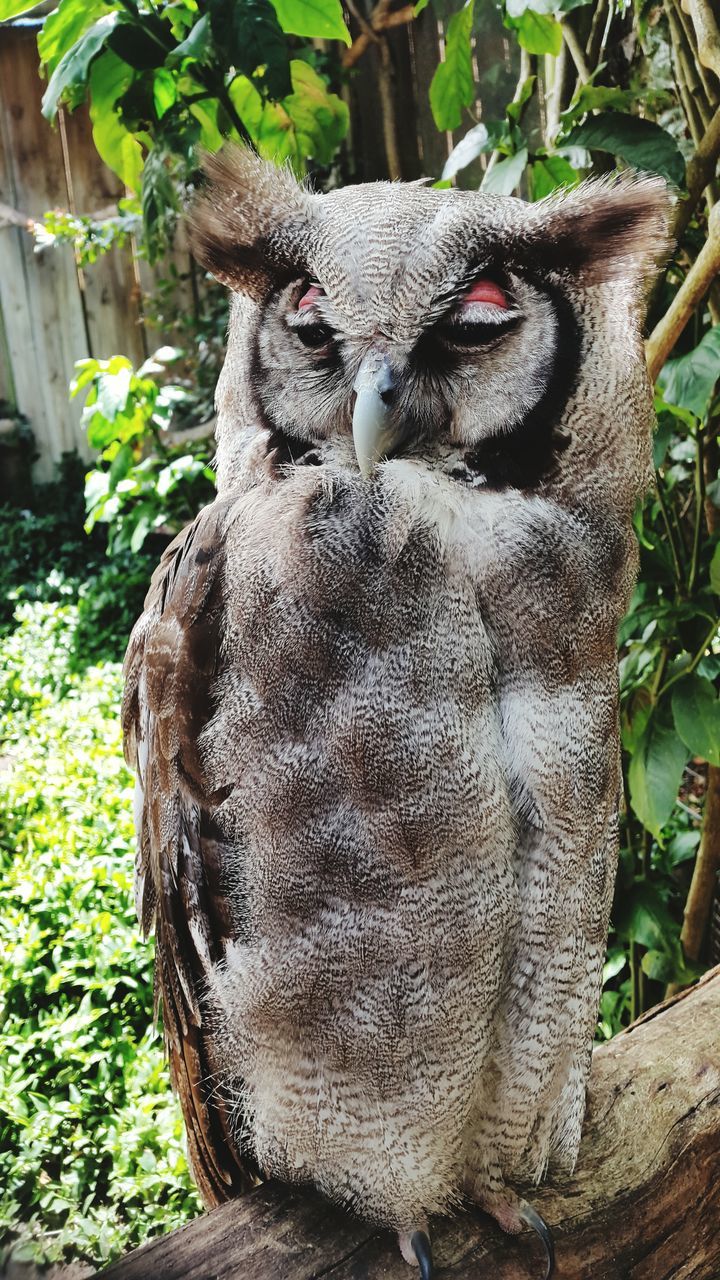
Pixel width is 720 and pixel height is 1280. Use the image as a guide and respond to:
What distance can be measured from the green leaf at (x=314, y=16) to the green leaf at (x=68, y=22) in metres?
0.27

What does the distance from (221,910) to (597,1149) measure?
624 mm

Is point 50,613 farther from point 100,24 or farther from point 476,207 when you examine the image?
point 476,207

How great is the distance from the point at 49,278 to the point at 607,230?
208 inches

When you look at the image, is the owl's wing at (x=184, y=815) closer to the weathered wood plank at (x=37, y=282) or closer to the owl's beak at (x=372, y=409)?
the owl's beak at (x=372, y=409)

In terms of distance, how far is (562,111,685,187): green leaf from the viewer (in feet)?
4.48

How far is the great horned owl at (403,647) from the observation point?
0.92m

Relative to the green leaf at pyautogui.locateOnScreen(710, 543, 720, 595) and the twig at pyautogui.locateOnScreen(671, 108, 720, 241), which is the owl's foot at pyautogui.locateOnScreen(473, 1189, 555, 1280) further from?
the twig at pyautogui.locateOnScreen(671, 108, 720, 241)

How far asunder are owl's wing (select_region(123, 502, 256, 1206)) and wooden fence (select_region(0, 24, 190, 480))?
A: 421 centimetres

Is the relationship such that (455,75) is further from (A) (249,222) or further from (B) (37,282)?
(B) (37,282)

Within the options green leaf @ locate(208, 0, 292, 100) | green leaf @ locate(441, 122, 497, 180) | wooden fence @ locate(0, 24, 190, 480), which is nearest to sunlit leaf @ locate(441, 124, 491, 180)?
green leaf @ locate(441, 122, 497, 180)

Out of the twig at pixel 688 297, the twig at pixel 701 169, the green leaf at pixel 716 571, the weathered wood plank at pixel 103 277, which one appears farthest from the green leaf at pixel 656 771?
the weathered wood plank at pixel 103 277

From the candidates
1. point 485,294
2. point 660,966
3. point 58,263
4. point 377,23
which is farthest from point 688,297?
point 58,263

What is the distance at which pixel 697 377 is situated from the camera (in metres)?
1.36

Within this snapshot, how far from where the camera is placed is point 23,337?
5.71 m
